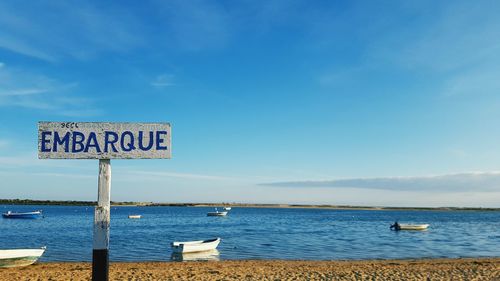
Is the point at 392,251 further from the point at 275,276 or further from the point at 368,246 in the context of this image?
the point at 275,276

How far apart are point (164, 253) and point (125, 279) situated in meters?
16.7

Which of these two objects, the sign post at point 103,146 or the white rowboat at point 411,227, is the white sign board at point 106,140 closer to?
the sign post at point 103,146

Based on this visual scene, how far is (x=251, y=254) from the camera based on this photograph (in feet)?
106

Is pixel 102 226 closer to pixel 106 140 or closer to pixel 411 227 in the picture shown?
pixel 106 140

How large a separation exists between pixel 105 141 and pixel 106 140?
0.03m

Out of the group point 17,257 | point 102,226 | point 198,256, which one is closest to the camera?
point 102,226

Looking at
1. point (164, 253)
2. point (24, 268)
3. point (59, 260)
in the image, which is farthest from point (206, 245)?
point (24, 268)

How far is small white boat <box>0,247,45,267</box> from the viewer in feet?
74.2

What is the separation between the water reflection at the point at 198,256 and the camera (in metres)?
29.0

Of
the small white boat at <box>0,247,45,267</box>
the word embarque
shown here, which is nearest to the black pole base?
the word embarque

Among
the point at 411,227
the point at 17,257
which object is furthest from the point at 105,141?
the point at 411,227

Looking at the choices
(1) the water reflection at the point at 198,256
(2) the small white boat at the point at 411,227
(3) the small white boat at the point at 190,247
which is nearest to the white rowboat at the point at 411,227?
(2) the small white boat at the point at 411,227

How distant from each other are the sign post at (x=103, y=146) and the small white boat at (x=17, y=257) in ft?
62.8

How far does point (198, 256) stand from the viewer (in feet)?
99.8
